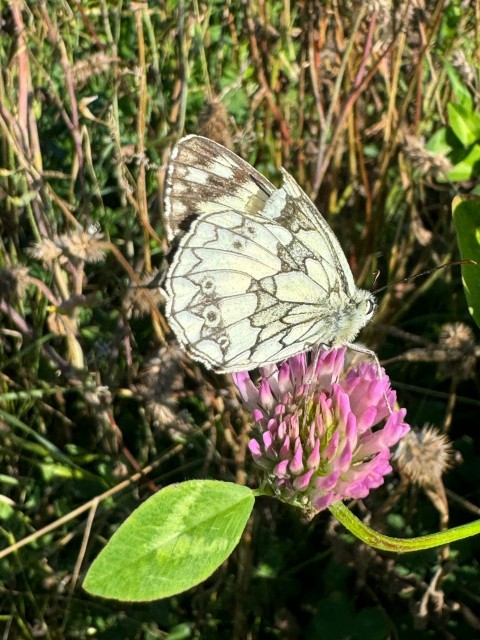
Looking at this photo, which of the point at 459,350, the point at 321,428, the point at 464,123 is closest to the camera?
the point at 321,428

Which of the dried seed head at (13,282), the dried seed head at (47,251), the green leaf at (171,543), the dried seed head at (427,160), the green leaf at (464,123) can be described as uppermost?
the green leaf at (464,123)

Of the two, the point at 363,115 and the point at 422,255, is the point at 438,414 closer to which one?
the point at 422,255

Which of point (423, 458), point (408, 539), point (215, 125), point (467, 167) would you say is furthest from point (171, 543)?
point (467, 167)

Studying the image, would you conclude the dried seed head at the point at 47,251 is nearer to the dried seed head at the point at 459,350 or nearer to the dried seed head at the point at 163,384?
the dried seed head at the point at 163,384

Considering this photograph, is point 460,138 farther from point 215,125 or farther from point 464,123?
point 215,125

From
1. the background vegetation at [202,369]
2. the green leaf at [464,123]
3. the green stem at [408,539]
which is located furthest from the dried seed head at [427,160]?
the green stem at [408,539]

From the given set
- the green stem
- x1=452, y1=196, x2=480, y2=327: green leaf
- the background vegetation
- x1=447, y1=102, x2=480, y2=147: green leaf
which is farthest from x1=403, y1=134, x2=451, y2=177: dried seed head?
the green stem
